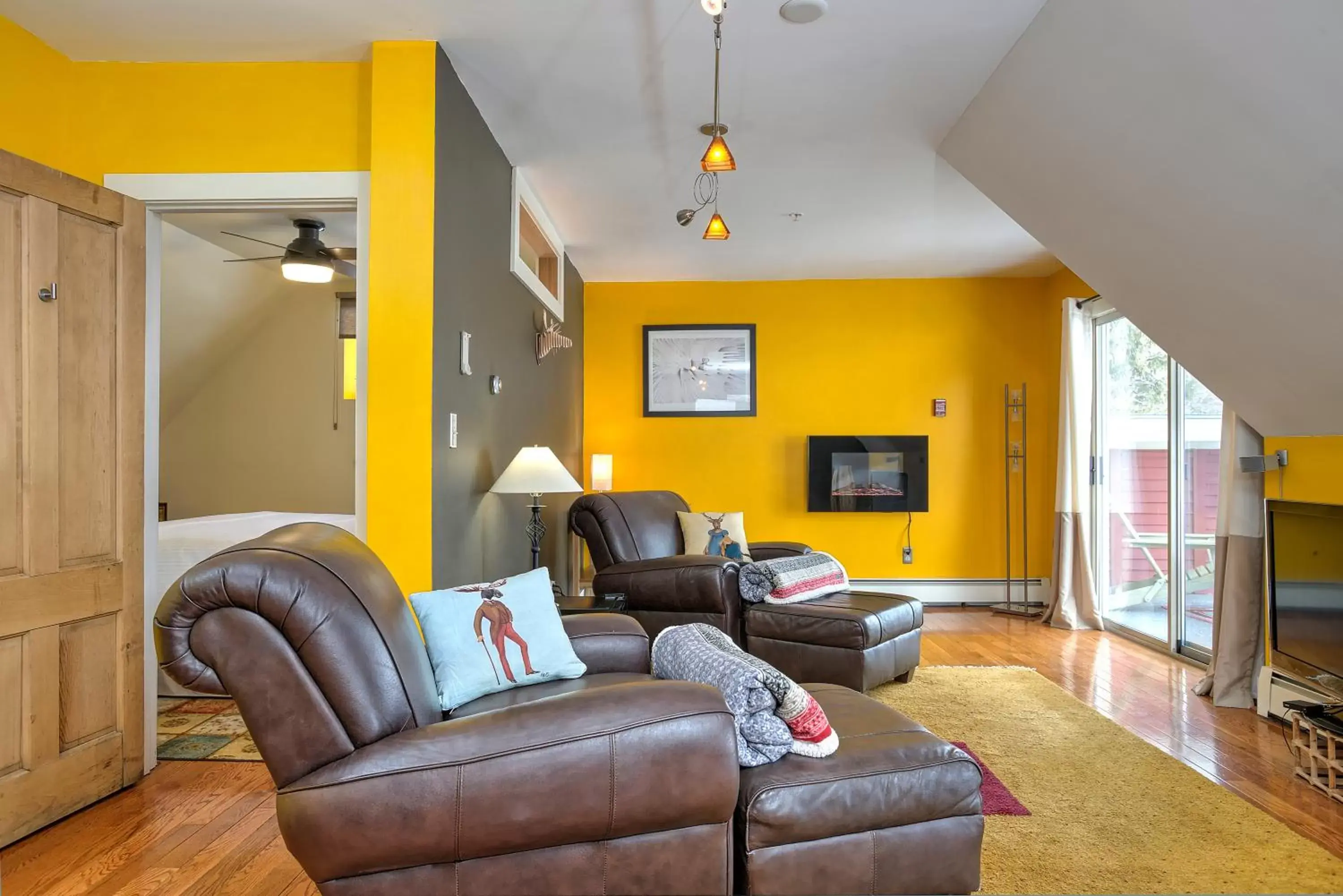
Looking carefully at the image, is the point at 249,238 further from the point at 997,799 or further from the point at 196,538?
the point at 997,799

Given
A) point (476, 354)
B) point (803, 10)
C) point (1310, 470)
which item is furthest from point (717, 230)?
point (1310, 470)

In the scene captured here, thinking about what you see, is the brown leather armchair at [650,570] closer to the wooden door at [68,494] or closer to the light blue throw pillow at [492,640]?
the light blue throw pillow at [492,640]

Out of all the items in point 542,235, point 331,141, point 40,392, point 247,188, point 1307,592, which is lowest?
point 1307,592

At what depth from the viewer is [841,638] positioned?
374 cm

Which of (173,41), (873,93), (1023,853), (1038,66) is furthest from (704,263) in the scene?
(1023,853)

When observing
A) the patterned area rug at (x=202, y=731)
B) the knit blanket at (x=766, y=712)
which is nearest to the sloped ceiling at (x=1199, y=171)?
the knit blanket at (x=766, y=712)

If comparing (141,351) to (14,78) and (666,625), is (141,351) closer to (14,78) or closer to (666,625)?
(14,78)

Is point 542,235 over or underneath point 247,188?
over

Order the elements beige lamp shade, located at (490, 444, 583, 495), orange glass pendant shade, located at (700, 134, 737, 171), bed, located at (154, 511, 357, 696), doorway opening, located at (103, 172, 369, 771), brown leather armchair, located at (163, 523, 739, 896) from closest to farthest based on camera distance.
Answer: brown leather armchair, located at (163, 523, 739, 896), orange glass pendant shade, located at (700, 134, 737, 171), doorway opening, located at (103, 172, 369, 771), beige lamp shade, located at (490, 444, 583, 495), bed, located at (154, 511, 357, 696)

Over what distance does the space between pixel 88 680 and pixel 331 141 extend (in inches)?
81.8

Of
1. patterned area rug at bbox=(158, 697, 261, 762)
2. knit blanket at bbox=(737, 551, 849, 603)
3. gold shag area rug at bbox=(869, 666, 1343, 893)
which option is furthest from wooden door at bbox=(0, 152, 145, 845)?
gold shag area rug at bbox=(869, 666, 1343, 893)

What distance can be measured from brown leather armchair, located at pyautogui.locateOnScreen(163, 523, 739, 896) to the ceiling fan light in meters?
3.34

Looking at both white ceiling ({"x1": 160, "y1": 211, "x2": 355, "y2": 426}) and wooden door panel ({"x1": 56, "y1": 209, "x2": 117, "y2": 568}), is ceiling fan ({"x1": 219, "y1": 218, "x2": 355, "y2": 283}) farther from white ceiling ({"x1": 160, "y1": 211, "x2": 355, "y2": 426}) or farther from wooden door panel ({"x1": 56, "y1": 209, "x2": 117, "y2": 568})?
wooden door panel ({"x1": 56, "y1": 209, "x2": 117, "y2": 568})

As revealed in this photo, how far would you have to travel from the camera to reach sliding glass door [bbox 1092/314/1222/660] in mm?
4578
